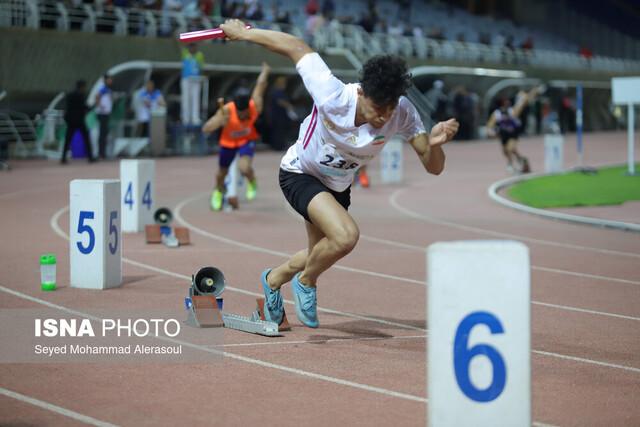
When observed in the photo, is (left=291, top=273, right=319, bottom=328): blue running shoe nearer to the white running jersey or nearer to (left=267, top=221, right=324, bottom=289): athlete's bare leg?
(left=267, top=221, right=324, bottom=289): athlete's bare leg

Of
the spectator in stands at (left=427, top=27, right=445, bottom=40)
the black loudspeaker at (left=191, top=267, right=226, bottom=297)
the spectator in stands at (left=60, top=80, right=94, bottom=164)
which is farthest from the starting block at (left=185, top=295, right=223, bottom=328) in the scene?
the spectator in stands at (left=427, top=27, right=445, bottom=40)

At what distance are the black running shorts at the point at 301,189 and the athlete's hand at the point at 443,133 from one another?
3.11ft

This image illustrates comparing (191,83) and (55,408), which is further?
(191,83)

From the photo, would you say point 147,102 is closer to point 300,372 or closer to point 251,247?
point 251,247

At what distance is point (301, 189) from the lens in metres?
7.55

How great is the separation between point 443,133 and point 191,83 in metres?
22.4

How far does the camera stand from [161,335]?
7715mm

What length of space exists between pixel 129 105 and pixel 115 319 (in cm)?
2204

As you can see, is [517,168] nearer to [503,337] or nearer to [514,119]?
[514,119]

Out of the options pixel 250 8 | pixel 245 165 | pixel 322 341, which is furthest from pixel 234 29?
pixel 250 8

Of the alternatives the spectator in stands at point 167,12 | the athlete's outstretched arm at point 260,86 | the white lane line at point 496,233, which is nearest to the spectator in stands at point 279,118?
the spectator in stands at point 167,12

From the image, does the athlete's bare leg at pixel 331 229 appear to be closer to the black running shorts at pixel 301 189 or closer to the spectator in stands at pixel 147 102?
the black running shorts at pixel 301 189

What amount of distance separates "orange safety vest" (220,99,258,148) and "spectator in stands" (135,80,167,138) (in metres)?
11.1

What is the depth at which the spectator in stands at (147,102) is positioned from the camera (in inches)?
1093
